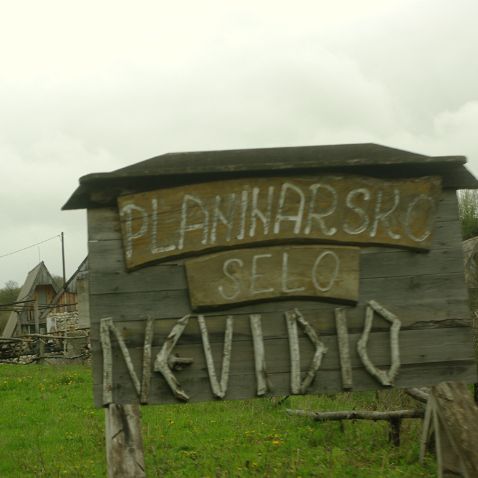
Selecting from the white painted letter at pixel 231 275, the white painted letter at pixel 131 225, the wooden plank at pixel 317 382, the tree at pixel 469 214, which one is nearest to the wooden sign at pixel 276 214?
the white painted letter at pixel 131 225

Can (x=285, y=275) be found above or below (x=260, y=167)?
below

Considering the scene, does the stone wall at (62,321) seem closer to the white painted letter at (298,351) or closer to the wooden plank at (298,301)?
the wooden plank at (298,301)

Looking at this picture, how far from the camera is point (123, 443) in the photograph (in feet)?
14.1

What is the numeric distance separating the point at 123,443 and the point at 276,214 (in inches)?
67.1

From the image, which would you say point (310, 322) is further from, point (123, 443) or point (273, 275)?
point (123, 443)

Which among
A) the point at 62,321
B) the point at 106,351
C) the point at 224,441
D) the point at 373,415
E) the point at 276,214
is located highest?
the point at 62,321

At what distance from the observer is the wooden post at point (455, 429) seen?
4.17m

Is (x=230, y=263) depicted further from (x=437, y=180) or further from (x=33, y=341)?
(x=33, y=341)

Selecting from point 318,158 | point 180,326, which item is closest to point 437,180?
point 318,158

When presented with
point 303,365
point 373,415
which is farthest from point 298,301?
point 373,415

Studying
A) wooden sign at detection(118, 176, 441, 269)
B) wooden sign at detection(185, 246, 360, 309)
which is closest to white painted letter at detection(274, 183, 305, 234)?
wooden sign at detection(118, 176, 441, 269)

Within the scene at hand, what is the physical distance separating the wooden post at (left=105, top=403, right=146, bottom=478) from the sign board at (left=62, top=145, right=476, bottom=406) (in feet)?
0.44

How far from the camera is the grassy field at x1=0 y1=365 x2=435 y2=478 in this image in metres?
7.25

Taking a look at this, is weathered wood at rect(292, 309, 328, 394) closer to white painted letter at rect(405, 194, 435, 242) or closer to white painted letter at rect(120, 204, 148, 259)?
white painted letter at rect(405, 194, 435, 242)
